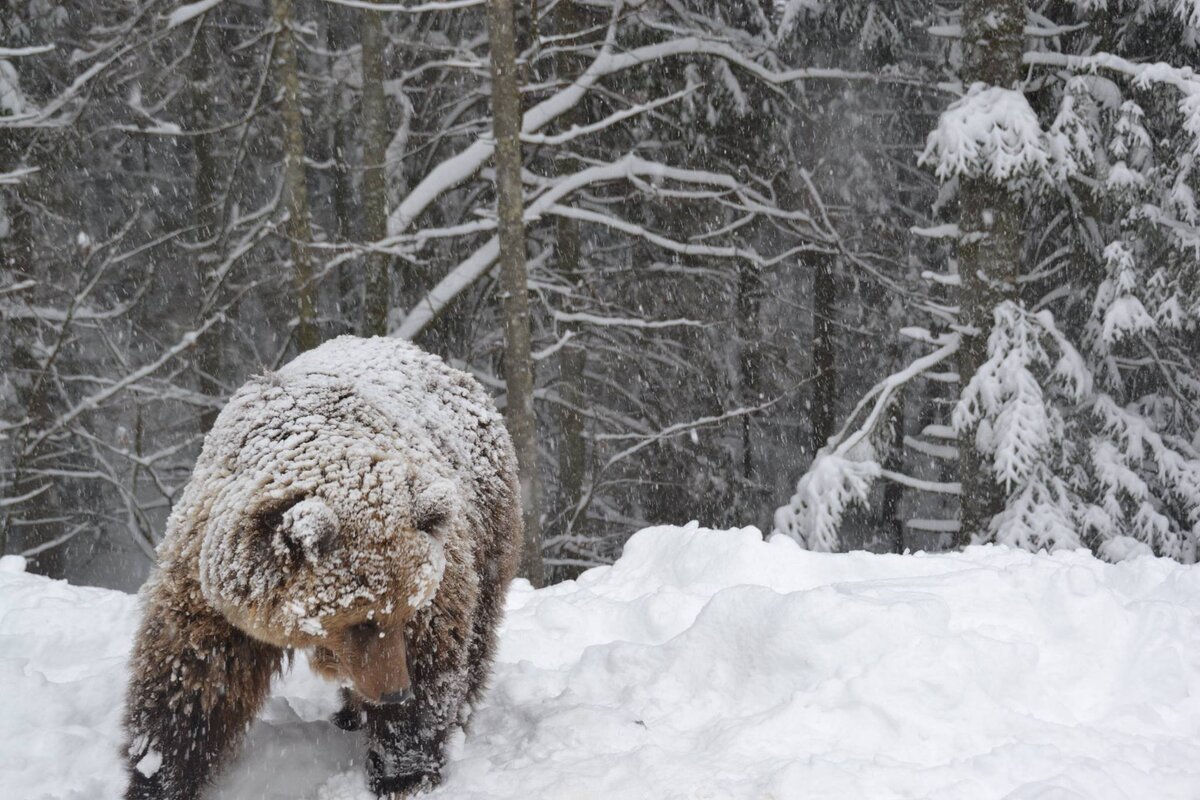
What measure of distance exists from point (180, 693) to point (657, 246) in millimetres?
11158

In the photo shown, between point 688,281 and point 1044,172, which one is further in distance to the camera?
point 688,281

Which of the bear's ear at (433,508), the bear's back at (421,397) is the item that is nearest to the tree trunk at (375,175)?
Result: the bear's back at (421,397)

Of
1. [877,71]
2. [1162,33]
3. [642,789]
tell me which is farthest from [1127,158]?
[642,789]

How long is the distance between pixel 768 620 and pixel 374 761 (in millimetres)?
1632

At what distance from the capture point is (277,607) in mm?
2895

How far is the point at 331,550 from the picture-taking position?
286 cm

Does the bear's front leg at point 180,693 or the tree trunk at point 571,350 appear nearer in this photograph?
the bear's front leg at point 180,693

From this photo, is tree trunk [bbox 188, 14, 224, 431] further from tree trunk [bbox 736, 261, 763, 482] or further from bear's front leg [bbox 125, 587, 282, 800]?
bear's front leg [bbox 125, 587, 282, 800]

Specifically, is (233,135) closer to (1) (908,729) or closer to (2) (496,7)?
(2) (496,7)

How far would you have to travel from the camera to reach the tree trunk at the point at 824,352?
1462cm

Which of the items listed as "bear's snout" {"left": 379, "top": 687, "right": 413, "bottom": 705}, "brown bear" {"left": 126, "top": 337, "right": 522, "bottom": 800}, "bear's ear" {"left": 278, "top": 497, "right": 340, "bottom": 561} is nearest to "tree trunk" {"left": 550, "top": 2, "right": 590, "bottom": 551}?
"brown bear" {"left": 126, "top": 337, "right": 522, "bottom": 800}

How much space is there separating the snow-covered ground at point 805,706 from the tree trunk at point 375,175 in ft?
21.3

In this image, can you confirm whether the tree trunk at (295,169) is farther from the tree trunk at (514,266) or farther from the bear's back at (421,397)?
the bear's back at (421,397)

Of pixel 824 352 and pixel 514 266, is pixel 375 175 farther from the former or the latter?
pixel 824 352
